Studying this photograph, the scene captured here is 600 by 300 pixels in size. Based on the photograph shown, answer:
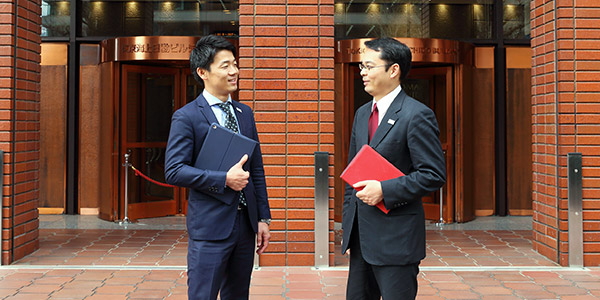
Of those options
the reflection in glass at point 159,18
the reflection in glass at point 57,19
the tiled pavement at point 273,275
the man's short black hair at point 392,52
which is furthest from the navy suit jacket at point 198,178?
the reflection in glass at point 57,19

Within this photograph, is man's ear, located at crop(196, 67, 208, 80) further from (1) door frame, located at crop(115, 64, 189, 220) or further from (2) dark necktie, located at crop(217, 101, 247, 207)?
(1) door frame, located at crop(115, 64, 189, 220)

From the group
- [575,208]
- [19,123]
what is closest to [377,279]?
[575,208]

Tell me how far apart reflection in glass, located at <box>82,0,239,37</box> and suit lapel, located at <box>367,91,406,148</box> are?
20.8 feet

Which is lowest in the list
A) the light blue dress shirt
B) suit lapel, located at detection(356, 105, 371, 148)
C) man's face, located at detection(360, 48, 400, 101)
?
suit lapel, located at detection(356, 105, 371, 148)

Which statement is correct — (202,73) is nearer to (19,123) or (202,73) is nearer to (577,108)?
(19,123)

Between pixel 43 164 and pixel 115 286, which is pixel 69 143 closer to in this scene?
pixel 43 164

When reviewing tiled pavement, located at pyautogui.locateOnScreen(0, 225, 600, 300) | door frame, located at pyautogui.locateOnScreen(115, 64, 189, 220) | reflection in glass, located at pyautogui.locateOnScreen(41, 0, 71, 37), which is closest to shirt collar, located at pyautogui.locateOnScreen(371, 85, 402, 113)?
tiled pavement, located at pyautogui.locateOnScreen(0, 225, 600, 300)

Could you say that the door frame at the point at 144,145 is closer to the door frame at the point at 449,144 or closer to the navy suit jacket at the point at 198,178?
the door frame at the point at 449,144

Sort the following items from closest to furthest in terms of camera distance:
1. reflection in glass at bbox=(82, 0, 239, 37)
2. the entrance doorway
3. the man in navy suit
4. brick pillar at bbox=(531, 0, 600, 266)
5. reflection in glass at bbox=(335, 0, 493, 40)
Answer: the man in navy suit → brick pillar at bbox=(531, 0, 600, 266) → the entrance doorway → reflection in glass at bbox=(335, 0, 493, 40) → reflection in glass at bbox=(82, 0, 239, 37)

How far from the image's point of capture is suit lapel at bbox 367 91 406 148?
256cm

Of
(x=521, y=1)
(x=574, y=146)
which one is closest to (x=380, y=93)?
(x=574, y=146)

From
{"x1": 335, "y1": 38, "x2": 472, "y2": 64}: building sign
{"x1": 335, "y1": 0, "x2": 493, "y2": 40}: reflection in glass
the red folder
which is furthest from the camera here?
{"x1": 335, "y1": 0, "x2": 493, "y2": 40}: reflection in glass

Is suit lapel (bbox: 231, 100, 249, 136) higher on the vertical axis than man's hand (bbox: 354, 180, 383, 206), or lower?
higher

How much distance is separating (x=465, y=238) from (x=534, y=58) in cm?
230
